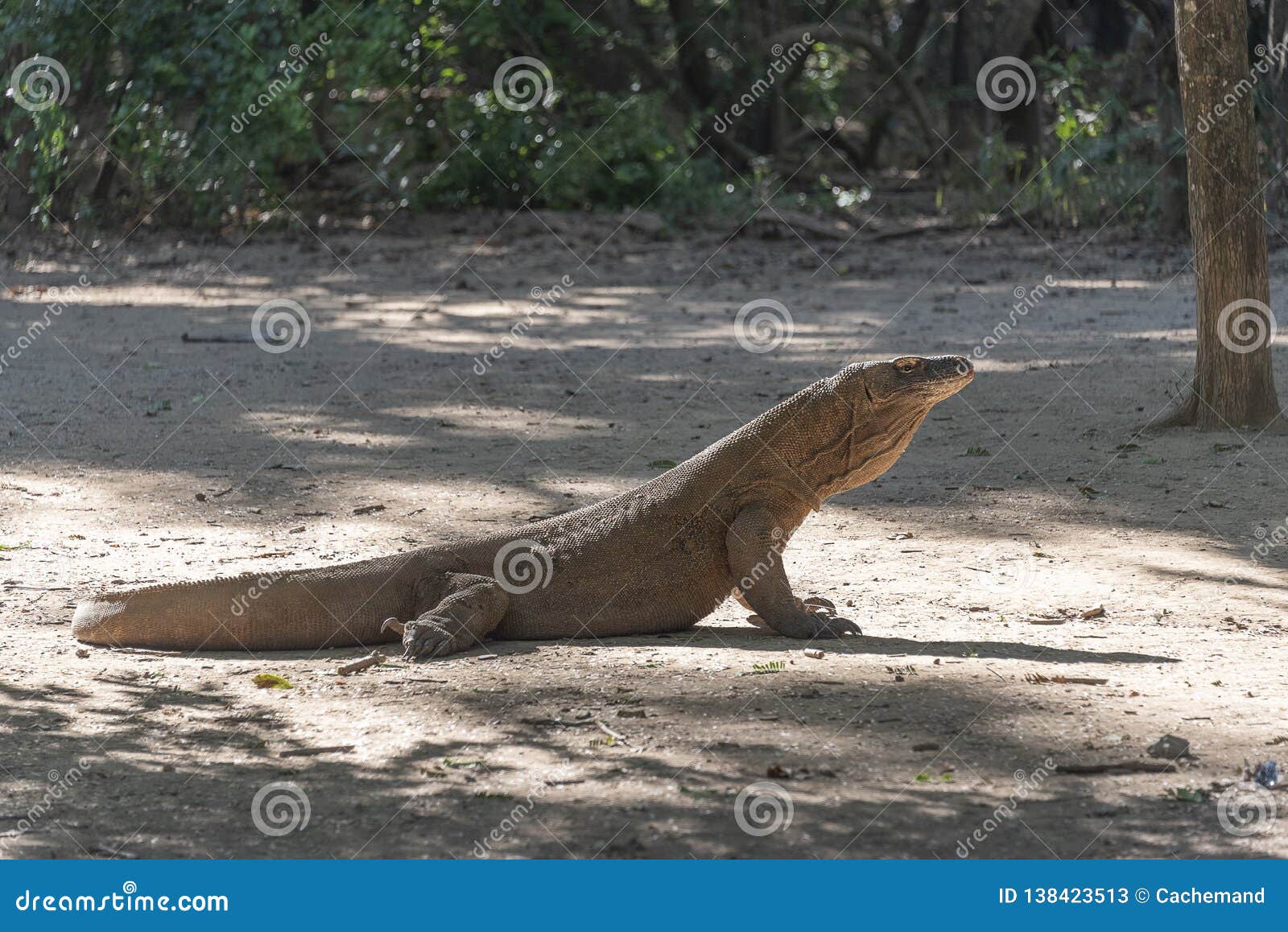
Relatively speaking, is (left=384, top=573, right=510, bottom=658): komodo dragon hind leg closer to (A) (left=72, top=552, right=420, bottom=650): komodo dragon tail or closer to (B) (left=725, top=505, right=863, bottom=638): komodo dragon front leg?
(A) (left=72, top=552, right=420, bottom=650): komodo dragon tail

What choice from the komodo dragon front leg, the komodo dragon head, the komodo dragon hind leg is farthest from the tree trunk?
the komodo dragon hind leg

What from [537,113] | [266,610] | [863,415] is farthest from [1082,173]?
[266,610]

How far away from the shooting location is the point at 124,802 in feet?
13.9

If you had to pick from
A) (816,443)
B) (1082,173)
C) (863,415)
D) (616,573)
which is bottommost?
(616,573)

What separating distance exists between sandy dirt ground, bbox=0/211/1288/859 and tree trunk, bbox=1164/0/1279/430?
368mm

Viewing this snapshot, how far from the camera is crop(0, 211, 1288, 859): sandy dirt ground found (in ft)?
13.2

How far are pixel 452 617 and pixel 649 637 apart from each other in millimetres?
770

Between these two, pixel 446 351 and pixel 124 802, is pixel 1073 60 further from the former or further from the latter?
pixel 124 802

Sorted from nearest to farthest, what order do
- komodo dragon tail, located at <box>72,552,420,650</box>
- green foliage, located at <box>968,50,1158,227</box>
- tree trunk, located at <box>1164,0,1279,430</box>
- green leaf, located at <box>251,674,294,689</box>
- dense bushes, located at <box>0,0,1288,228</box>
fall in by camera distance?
green leaf, located at <box>251,674,294,689</box>, komodo dragon tail, located at <box>72,552,420,650</box>, tree trunk, located at <box>1164,0,1279,430</box>, dense bushes, located at <box>0,0,1288,228</box>, green foliage, located at <box>968,50,1158,227</box>

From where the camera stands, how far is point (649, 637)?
230 inches

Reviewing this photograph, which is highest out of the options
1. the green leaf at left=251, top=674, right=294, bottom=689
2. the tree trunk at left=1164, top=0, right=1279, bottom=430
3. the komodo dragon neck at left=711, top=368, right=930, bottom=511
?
the tree trunk at left=1164, top=0, right=1279, bottom=430

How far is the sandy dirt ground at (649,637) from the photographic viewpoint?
4016 mm

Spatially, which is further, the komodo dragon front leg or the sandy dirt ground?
the komodo dragon front leg

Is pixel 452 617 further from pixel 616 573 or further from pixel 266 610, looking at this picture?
pixel 266 610
